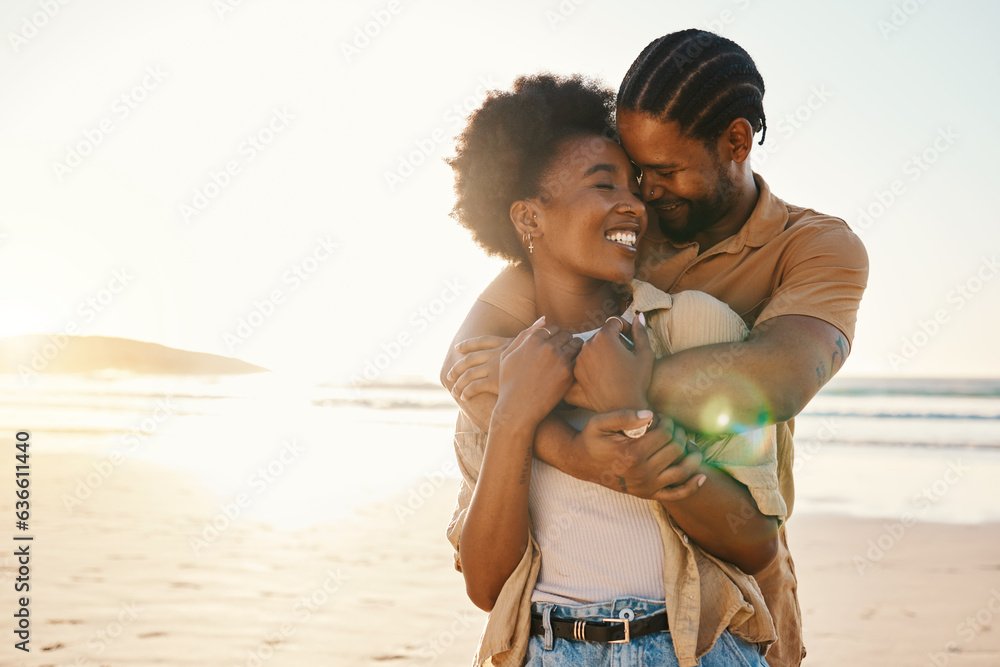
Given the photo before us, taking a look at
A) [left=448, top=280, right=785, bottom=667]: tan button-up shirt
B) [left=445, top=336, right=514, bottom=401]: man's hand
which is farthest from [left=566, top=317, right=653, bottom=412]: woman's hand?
[left=445, top=336, right=514, bottom=401]: man's hand

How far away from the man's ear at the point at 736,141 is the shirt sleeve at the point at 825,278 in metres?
0.33

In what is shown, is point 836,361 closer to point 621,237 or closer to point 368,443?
point 621,237

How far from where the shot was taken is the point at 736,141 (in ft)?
7.31

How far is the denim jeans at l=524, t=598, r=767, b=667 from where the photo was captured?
160 cm

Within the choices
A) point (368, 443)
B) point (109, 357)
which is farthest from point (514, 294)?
point (109, 357)

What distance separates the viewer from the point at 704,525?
163cm

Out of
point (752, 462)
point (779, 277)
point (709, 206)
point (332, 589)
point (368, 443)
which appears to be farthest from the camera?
point (368, 443)

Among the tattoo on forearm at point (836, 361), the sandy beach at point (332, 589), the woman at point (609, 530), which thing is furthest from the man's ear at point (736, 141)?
the sandy beach at point (332, 589)

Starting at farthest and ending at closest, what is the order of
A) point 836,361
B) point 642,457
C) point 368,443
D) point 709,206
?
point 368,443 → point 709,206 → point 836,361 → point 642,457

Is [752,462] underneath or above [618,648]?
above

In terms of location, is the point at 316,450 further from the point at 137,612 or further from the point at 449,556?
the point at 137,612

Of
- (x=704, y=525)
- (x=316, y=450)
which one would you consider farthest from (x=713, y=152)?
(x=316, y=450)

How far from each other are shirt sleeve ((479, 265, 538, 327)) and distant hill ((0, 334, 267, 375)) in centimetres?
2801

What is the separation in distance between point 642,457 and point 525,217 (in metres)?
0.99
